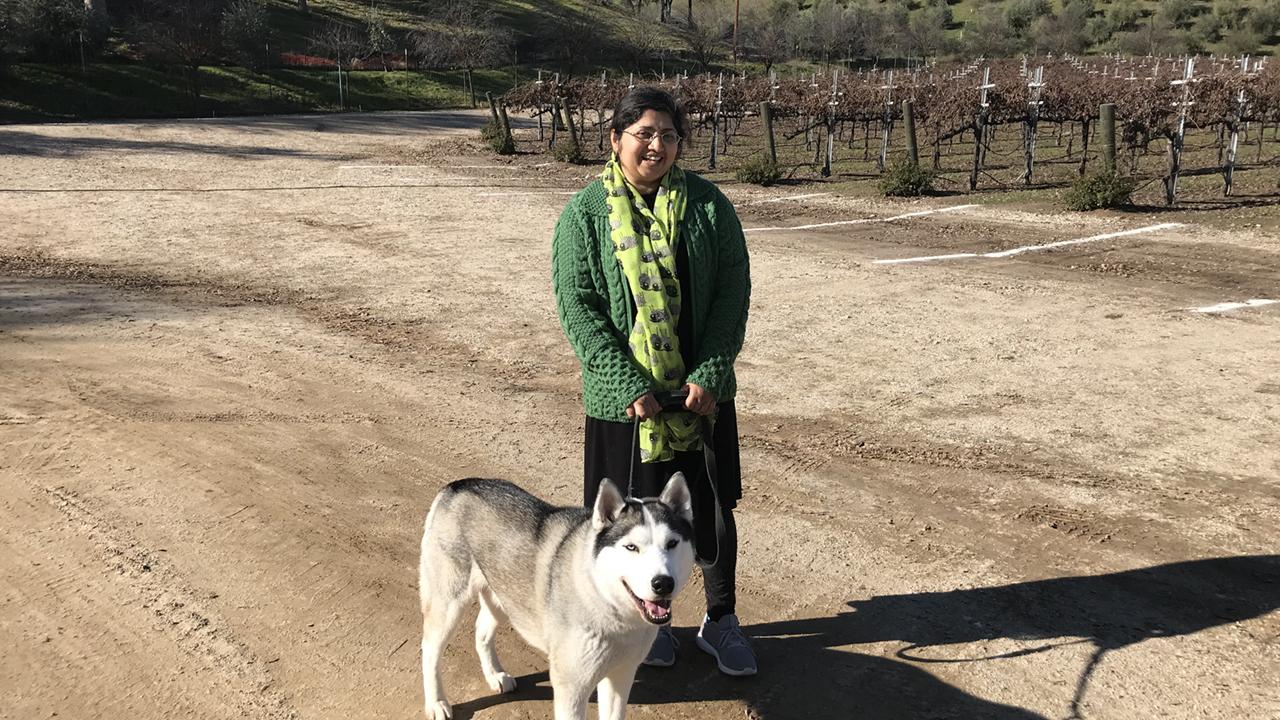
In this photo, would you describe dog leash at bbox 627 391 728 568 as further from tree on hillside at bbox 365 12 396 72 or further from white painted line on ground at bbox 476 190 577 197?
tree on hillside at bbox 365 12 396 72

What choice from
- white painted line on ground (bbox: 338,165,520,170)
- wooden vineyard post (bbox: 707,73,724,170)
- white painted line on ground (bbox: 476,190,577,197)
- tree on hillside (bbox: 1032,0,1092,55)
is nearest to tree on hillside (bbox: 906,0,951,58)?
tree on hillside (bbox: 1032,0,1092,55)

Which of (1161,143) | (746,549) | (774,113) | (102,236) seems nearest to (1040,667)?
(746,549)

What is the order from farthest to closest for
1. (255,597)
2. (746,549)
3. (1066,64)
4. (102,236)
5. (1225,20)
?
(1225,20) < (1066,64) < (102,236) < (746,549) < (255,597)

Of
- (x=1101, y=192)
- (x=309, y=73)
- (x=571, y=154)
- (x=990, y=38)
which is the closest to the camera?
(x=1101, y=192)

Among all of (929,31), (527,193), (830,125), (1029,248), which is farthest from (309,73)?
(929,31)

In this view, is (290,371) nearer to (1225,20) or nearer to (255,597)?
(255,597)

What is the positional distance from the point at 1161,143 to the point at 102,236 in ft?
99.7

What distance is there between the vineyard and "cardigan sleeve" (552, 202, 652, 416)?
48.8ft

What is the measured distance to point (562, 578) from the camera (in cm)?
357

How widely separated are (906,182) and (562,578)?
19.5 m

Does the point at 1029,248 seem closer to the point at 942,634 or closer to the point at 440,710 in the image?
the point at 942,634

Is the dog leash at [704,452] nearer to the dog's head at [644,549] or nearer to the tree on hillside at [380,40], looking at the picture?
the dog's head at [644,549]

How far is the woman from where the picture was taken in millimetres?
3775

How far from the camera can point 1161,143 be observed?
31.7 meters
